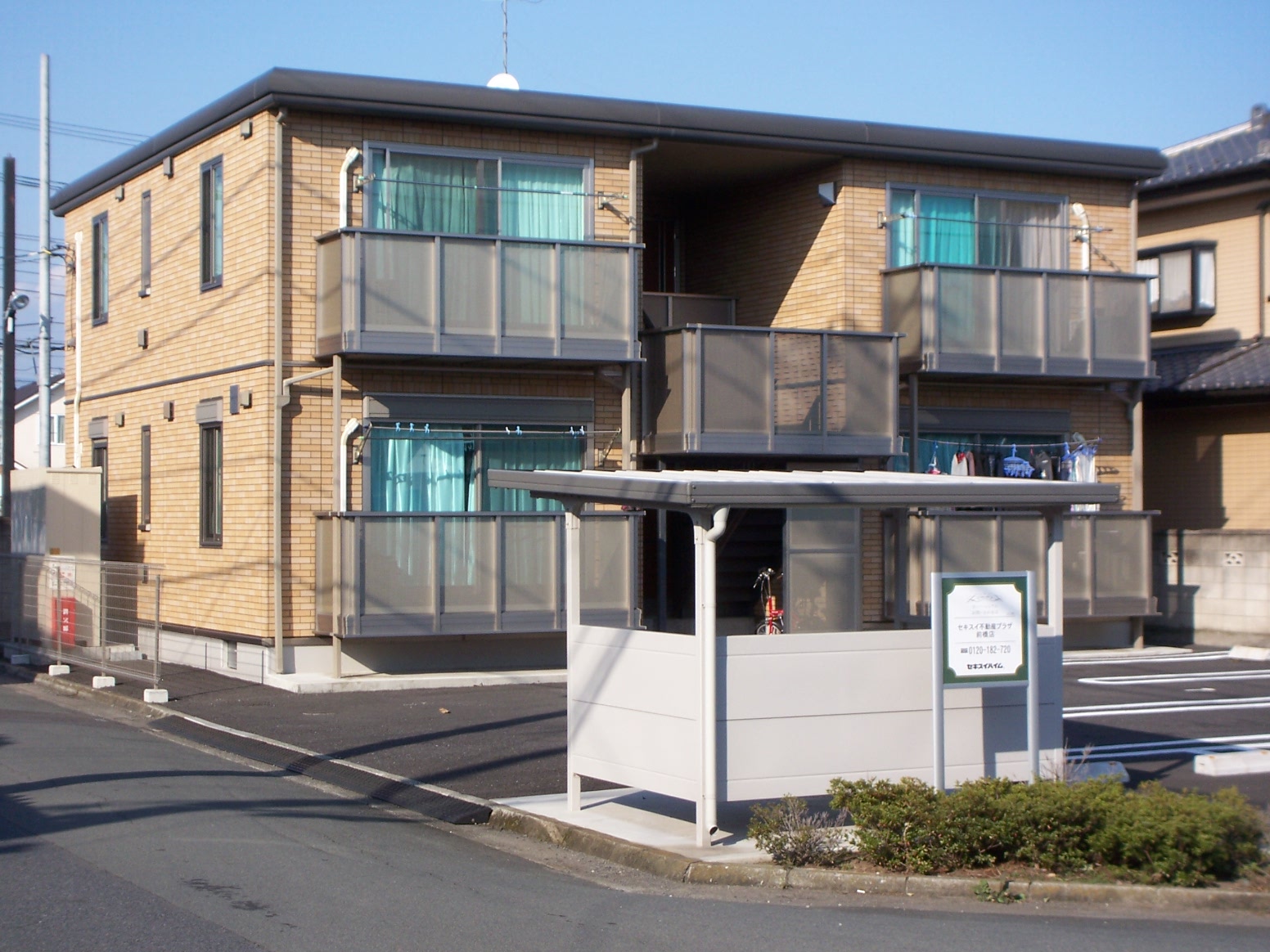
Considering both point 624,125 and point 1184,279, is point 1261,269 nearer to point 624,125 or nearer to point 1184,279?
point 1184,279

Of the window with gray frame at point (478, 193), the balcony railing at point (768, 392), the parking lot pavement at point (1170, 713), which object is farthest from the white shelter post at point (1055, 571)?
the window with gray frame at point (478, 193)

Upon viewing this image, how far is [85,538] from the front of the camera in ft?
65.0

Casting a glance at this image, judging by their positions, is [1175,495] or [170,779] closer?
[170,779]

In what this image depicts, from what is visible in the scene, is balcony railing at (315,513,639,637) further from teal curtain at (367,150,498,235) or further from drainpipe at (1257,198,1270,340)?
drainpipe at (1257,198,1270,340)

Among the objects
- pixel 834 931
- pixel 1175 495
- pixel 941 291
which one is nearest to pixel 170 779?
pixel 834 931

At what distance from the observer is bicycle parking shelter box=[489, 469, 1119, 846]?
8523 millimetres

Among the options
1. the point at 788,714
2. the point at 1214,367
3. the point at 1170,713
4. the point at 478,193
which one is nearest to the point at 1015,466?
the point at 1214,367

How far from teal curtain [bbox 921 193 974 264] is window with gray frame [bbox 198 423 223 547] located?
10.6 metres

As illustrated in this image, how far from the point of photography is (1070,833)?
7.92 m

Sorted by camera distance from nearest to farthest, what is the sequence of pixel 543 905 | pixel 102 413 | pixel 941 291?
pixel 543 905
pixel 941 291
pixel 102 413

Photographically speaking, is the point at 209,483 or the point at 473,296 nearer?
the point at 473,296

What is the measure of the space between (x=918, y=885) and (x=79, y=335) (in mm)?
20345

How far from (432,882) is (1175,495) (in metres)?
19.5

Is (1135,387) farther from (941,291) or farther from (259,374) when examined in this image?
(259,374)
